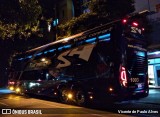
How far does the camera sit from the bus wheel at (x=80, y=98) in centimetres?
1311

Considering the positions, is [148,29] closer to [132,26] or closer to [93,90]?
[132,26]

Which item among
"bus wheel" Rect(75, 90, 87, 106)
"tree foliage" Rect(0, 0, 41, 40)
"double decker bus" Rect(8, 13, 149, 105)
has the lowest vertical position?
"bus wheel" Rect(75, 90, 87, 106)

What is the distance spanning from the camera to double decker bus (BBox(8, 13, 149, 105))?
11.3 m

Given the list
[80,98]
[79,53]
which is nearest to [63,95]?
[80,98]

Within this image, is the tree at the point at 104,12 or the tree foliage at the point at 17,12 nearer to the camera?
the tree foliage at the point at 17,12

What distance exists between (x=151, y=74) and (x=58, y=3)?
19.0m

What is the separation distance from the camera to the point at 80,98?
1343cm

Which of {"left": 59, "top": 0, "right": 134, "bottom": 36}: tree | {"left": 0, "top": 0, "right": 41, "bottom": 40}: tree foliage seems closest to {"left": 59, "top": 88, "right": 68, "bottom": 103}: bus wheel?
{"left": 0, "top": 0, "right": 41, "bottom": 40}: tree foliage

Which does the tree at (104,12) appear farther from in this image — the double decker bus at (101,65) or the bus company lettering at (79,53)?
the bus company lettering at (79,53)

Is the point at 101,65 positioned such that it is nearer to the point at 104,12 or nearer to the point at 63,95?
the point at 63,95

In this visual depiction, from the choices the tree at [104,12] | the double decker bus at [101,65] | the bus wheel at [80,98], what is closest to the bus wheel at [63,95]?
the double decker bus at [101,65]

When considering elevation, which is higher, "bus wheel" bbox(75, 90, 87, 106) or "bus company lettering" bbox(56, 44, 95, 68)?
"bus company lettering" bbox(56, 44, 95, 68)

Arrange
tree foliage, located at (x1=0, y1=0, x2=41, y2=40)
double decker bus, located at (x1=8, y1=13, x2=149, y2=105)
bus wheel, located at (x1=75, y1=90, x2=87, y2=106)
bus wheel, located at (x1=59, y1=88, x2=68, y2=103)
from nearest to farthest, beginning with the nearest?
double decker bus, located at (x1=8, y1=13, x2=149, y2=105) < bus wheel, located at (x1=75, y1=90, x2=87, y2=106) < bus wheel, located at (x1=59, y1=88, x2=68, y2=103) < tree foliage, located at (x1=0, y1=0, x2=41, y2=40)

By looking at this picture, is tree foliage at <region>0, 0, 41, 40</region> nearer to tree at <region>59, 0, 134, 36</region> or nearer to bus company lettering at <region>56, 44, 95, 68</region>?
bus company lettering at <region>56, 44, 95, 68</region>
